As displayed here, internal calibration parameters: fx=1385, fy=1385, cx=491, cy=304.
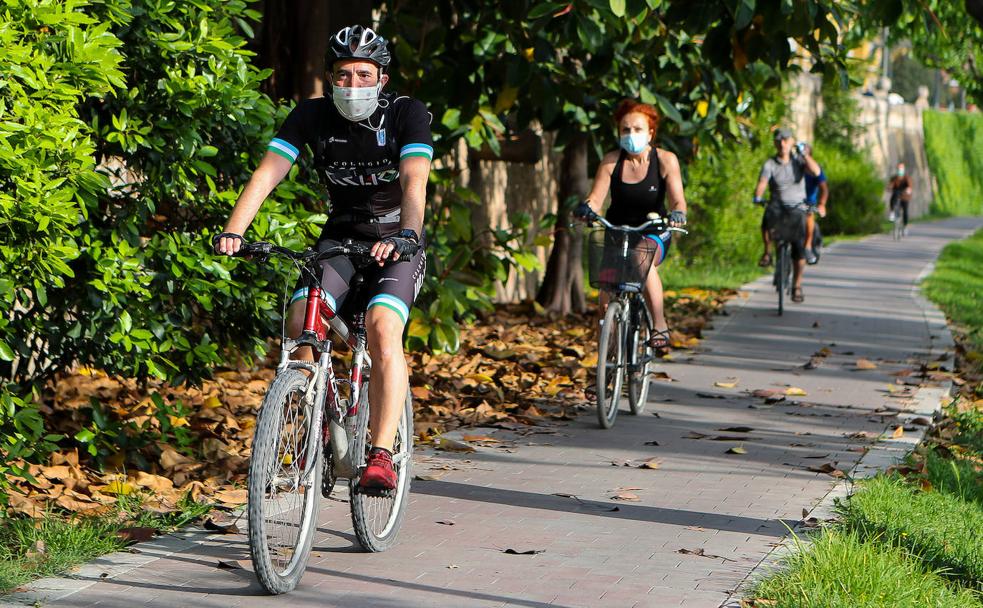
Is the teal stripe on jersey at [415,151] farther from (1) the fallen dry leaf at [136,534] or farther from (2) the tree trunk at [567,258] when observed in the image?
(2) the tree trunk at [567,258]

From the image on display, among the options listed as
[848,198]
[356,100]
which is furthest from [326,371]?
[848,198]

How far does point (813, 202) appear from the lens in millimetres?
15820

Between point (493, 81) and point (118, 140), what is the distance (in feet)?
14.3

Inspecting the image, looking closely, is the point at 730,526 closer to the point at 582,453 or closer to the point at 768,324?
the point at 582,453

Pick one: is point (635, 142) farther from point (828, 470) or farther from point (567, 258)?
point (567, 258)

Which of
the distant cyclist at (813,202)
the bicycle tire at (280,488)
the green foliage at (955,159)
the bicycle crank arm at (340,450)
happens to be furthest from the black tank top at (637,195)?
the green foliage at (955,159)

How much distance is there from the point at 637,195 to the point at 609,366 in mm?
1114

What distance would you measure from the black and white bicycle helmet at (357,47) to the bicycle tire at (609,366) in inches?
142

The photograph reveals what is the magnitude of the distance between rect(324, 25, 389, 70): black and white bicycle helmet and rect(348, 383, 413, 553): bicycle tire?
47.8 inches

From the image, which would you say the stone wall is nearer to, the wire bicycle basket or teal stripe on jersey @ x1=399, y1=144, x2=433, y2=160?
the wire bicycle basket

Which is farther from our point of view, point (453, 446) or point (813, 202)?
point (813, 202)

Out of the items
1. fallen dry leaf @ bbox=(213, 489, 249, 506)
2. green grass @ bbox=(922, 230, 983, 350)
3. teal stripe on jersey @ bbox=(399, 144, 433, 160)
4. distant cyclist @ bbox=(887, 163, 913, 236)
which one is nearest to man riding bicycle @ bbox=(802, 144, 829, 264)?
green grass @ bbox=(922, 230, 983, 350)

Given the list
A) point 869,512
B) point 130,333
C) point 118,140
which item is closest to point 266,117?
point 118,140

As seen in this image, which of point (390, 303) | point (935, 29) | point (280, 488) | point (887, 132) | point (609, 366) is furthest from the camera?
point (887, 132)
